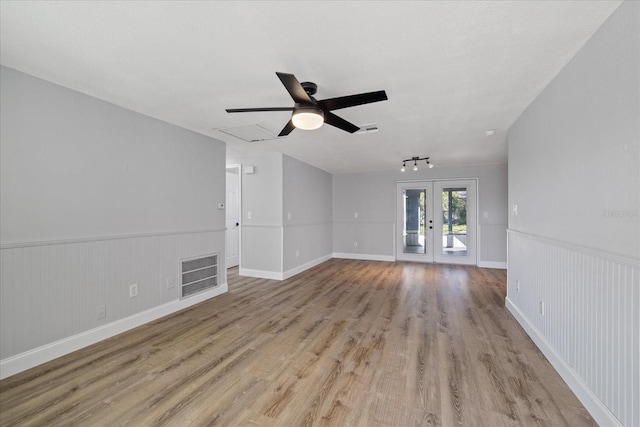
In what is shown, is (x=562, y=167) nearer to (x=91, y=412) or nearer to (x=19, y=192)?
(x=91, y=412)

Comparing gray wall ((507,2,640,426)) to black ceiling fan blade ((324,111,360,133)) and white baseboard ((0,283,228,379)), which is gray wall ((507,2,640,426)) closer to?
black ceiling fan blade ((324,111,360,133))

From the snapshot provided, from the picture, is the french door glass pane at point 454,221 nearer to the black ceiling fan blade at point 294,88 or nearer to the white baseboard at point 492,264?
the white baseboard at point 492,264

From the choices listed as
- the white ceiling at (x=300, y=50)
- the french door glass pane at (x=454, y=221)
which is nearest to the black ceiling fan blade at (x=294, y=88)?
the white ceiling at (x=300, y=50)

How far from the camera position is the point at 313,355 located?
2.44 metres

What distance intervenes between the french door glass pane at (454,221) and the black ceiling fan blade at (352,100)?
5.43 meters

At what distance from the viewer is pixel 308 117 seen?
2203 millimetres

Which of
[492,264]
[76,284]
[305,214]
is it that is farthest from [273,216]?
[492,264]

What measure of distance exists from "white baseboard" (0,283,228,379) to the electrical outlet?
0.34 feet

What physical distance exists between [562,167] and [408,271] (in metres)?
4.13

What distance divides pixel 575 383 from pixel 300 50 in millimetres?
3053

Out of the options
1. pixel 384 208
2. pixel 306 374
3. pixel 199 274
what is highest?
pixel 384 208

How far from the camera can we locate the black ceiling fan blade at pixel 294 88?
5.70 feet

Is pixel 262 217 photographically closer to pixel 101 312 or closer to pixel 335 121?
pixel 101 312

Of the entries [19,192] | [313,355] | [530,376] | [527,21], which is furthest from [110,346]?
[527,21]
